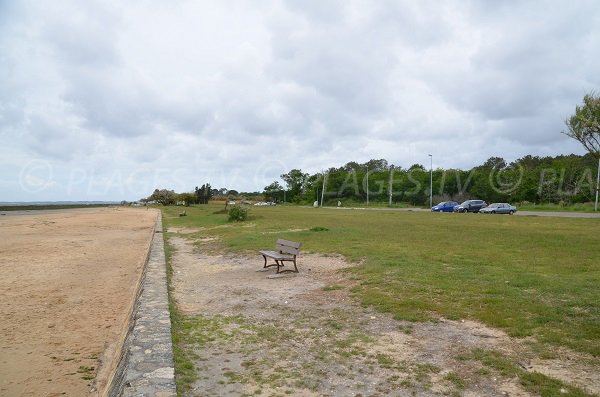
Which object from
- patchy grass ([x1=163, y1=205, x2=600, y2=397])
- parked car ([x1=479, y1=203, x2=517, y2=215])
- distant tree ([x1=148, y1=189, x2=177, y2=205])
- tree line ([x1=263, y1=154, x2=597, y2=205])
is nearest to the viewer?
patchy grass ([x1=163, y1=205, x2=600, y2=397])

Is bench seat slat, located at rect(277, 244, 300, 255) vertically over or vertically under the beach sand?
over

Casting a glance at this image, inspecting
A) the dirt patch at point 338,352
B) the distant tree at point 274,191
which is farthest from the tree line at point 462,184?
the dirt patch at point 338,352

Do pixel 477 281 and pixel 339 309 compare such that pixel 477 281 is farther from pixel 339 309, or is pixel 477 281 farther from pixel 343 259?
pixel 343 259

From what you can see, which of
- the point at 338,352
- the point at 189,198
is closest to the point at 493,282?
the point at 338,352

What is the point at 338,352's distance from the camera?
496 centimetres

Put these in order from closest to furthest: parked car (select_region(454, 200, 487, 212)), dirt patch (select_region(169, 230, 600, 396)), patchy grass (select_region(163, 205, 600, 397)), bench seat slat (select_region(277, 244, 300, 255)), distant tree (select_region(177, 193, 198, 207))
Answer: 1. dirt patch (select_region(169, 230, 600, 396))
2. patchy grass (select_region(163, 205, 600, 397))
3. bench seat slat (select_region(277, 244, 300, 255))
4. parked car (select_region(454, 200, 487, 212))
5. distant tree (select_region(177, 193, 198, 207))

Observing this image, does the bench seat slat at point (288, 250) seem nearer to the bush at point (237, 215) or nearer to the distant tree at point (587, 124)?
the distant tree at point (587, 124)

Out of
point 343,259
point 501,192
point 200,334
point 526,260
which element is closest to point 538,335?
point 200,334

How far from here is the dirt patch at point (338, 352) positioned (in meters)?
4.00

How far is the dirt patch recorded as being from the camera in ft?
13.1

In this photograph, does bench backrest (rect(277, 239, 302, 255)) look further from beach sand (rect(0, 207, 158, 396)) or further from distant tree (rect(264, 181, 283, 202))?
distant tree (rect(264, 181, 283, 202))

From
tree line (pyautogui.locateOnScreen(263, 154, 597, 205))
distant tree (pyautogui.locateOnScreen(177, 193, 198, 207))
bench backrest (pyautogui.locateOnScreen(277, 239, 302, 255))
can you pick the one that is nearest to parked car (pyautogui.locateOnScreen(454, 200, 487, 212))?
tree line (pyautogui.locateOnScreen(263, 154, 597, 205))

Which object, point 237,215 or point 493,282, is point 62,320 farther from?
point 237,215

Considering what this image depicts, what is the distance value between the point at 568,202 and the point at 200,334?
192 feet
